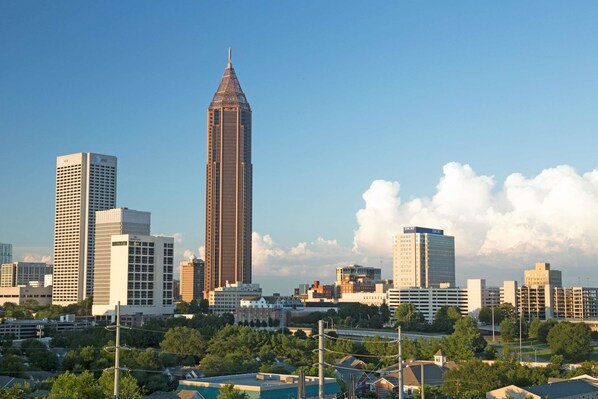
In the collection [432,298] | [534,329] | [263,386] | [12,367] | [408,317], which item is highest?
[432,298]

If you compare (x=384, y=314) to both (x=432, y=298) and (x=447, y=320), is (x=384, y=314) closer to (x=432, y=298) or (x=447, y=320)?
(x=432, y=298)

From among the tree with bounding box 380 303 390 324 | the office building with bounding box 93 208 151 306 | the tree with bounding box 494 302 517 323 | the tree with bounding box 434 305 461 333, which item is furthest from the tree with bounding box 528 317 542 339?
the office building with bounding box 93 208 151 306

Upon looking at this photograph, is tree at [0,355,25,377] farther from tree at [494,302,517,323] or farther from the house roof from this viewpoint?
tree at [494,302,517,323]

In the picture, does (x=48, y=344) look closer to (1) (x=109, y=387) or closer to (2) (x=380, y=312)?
(1) (x=109, y=387)

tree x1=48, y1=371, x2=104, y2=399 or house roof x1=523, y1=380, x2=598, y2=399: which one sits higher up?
tree x1=48, y1=371, x2=104, y2=399

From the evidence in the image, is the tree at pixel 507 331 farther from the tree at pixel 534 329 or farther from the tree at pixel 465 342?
the tree at pixel 465 342

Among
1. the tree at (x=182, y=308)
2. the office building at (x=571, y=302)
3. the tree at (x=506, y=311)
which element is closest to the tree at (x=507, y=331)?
the tree at (x=506, y=311)

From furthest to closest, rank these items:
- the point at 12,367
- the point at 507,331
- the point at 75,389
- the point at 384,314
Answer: the point at 384,314 → the point at 507,331 → the point at 12,367 → the point at 75,389

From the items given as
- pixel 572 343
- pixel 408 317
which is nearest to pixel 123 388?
pixel 572 343
